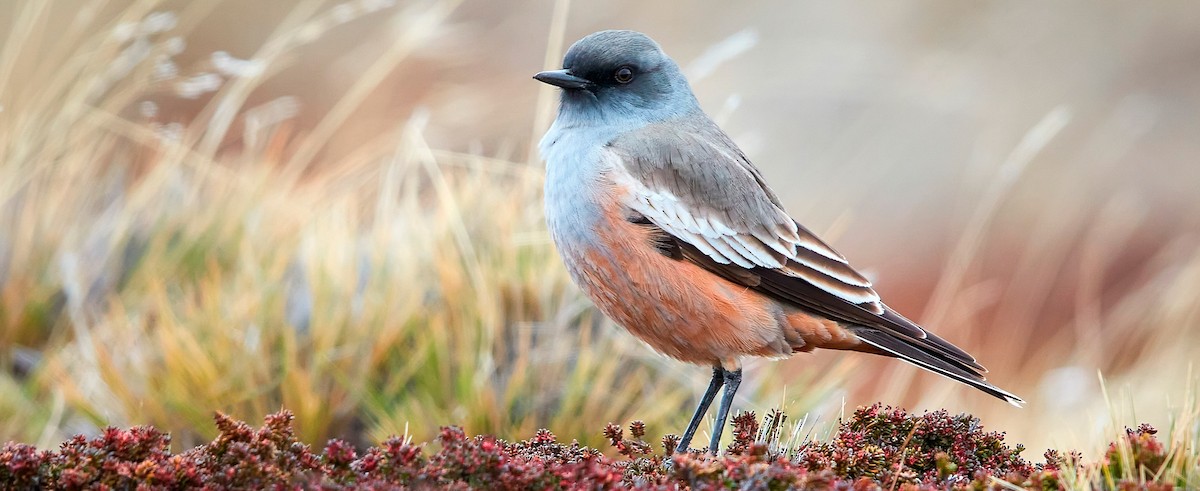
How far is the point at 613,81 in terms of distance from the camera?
4781 millimetres

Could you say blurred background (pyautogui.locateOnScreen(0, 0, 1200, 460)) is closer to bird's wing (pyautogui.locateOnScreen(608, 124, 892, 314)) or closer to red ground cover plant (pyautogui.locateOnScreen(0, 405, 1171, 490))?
bird's wing (pyautogui.locateOnScreen(608, 124, 892, 314))

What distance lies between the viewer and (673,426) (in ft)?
17.3

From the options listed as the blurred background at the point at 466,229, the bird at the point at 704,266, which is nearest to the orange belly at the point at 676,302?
the bird at the point at 704,266

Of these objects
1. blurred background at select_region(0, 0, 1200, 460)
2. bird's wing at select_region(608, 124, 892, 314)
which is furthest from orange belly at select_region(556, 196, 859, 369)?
blurred background at select_region(0, 0, 1200, 460)

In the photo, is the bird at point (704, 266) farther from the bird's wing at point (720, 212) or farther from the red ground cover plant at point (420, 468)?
the red ground cover plant at point (420, 468)

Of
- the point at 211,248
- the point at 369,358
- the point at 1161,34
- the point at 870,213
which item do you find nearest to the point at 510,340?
the point at 369,358

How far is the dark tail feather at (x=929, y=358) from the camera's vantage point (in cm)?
411

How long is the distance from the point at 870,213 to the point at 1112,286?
2225 mm

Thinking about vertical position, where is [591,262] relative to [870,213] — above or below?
below

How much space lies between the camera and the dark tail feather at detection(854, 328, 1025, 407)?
411 centimetres

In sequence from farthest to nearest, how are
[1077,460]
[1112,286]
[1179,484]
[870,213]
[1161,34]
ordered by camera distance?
[1161,34], [870,213], [1112,286], [1077,460], [1179,484]

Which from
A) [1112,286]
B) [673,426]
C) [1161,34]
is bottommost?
[673,426]

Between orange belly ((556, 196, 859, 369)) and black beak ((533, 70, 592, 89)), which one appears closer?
orange belly ((556, 196, 859, 369))

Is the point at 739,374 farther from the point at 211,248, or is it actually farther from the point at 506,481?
the point at 211,248
